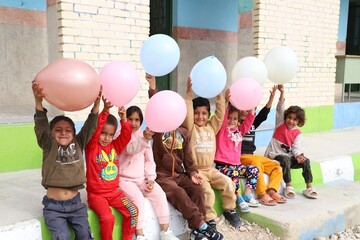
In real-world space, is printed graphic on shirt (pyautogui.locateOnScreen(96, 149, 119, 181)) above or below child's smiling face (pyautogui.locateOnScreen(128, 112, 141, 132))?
below

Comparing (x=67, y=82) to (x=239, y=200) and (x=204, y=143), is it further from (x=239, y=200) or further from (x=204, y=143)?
(x=239, y=200)

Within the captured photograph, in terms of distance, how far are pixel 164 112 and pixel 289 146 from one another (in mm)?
1812

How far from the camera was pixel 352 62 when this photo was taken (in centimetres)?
700

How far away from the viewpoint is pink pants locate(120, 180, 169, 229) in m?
2.70

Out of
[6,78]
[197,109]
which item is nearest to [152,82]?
[197,109]

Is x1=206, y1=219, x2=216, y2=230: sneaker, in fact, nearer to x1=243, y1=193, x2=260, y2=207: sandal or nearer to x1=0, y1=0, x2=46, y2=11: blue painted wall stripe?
x1=243, y1=193, x2=260, y2=207: sandal

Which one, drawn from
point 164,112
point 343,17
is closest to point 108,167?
point 164,112

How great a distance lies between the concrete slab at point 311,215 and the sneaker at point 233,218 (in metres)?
0.10

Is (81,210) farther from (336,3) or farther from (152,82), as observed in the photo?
(336,3)

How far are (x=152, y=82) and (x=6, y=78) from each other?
139 inches

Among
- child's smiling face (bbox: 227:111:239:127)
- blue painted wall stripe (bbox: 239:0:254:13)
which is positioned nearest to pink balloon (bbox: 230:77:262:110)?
child's smiling face (bbox: 227:111:239:127)

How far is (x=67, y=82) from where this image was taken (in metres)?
2.03

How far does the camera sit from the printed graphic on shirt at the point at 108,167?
101 inches

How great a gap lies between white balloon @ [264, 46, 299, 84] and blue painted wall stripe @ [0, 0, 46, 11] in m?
3.90
